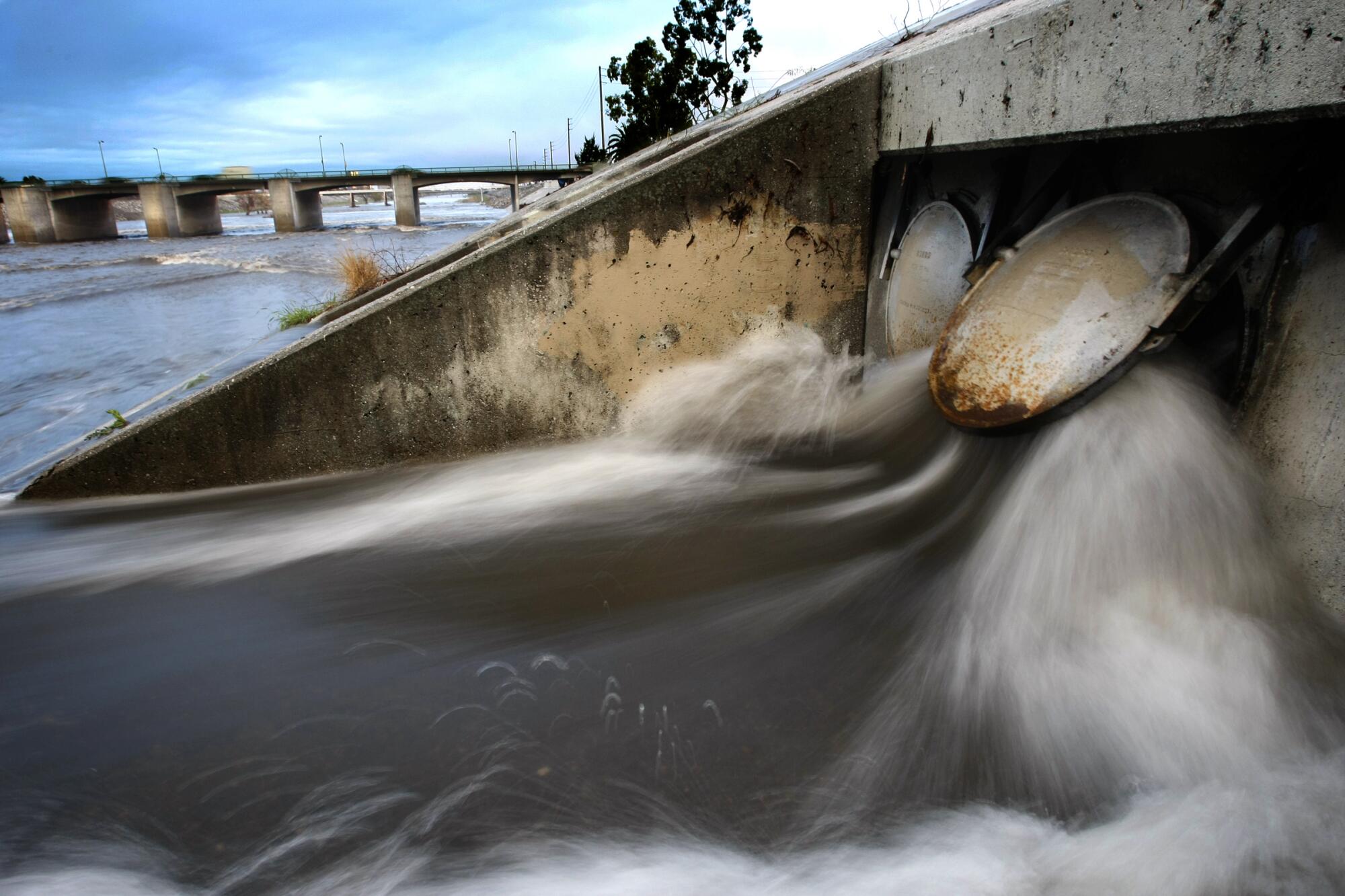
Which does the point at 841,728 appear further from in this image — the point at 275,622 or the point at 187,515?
the point at 187,515

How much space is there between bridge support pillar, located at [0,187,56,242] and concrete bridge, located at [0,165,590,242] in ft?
0.14

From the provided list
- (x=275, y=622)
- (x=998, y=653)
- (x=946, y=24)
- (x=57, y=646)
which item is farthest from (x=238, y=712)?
(x=946, y=24)

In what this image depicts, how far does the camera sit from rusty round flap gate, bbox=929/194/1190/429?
9.37ft

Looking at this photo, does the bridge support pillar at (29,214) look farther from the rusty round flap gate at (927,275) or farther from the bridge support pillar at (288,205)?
the rusty round flap gate at (927,275)

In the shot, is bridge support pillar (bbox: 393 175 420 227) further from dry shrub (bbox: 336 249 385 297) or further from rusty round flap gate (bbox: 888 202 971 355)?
rusty round flap gate (bbox: 888 202 971 355)

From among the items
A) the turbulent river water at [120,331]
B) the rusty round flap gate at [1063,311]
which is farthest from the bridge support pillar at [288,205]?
the rusty round flap gate at [1063,311]

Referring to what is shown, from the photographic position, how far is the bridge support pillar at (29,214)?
48125mm

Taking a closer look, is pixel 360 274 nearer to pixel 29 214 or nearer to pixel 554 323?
pixel 554 323

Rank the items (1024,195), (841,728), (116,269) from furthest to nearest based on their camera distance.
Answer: (116,269) < (1024,195) < (841,728)

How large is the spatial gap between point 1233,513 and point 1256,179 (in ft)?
3.83

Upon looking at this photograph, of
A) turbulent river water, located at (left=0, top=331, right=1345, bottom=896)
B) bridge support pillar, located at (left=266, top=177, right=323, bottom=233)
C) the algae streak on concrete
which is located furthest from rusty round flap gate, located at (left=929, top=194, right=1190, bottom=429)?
bridge support pillar, located at (left=266, top=177, right=323, bottom=233)

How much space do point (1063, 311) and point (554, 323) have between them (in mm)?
2506

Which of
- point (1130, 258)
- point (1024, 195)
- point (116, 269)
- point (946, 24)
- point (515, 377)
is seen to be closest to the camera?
point (1130, 258)

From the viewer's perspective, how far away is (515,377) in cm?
425
